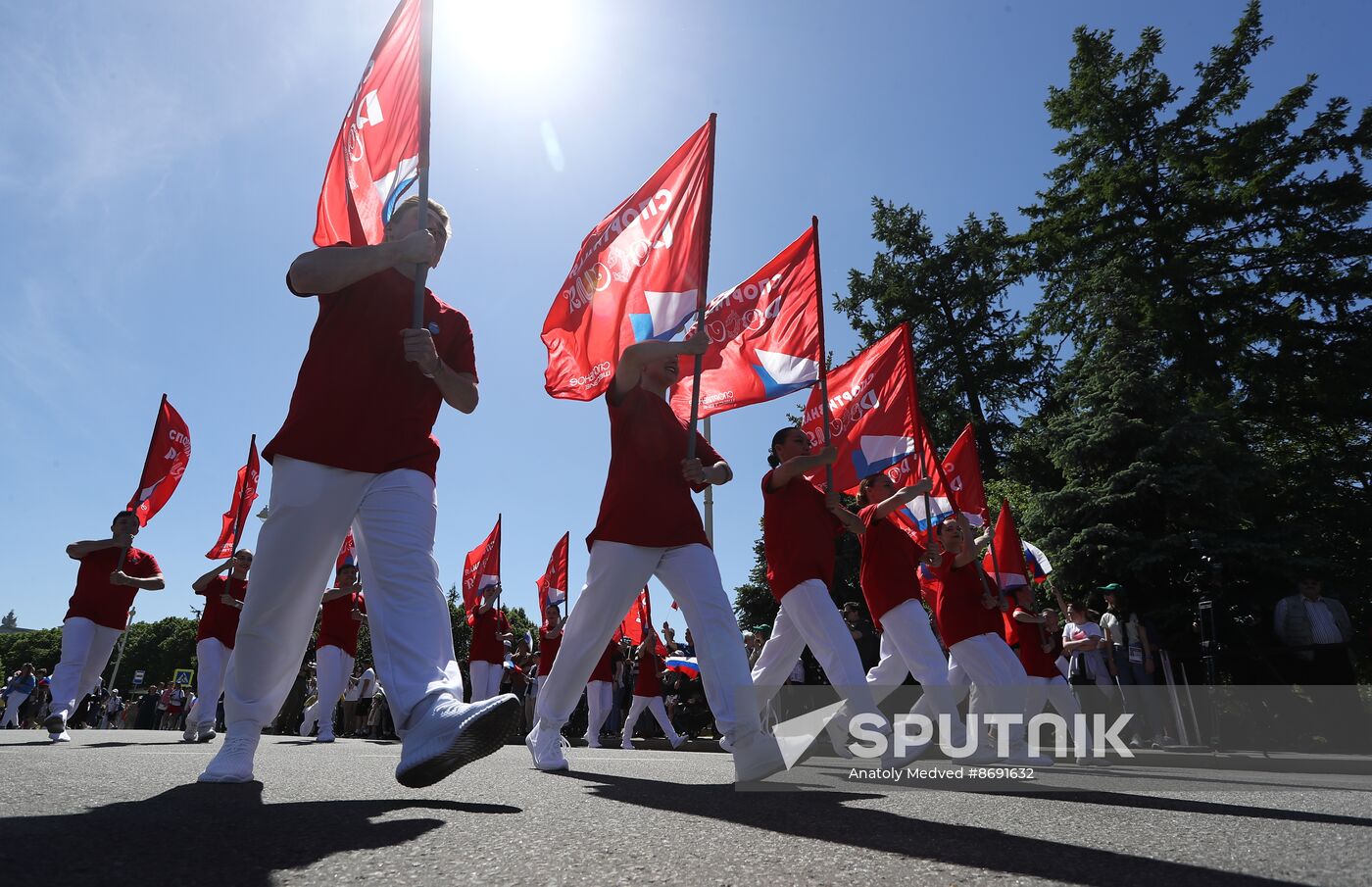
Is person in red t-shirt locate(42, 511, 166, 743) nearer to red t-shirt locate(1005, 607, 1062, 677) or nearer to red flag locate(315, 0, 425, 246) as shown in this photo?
red flag locate(315, 0, 425, 246)

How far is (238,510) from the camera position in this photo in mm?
11219

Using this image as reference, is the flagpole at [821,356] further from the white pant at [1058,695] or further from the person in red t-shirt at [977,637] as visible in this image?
the white pant at [1058,695]

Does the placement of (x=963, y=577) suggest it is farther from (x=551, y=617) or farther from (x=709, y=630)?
(x=551, y=617)

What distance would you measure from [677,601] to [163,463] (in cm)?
733

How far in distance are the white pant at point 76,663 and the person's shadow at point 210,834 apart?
20.8 ft

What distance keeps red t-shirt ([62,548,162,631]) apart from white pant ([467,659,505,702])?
5199mm

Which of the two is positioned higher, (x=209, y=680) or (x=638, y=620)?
(x=638, y=620)

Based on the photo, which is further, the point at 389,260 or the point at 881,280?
the point at 881,280

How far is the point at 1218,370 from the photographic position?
68.9 ft

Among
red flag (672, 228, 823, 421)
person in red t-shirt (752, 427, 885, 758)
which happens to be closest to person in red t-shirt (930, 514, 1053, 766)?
person in red t-shirt (752, 427, 885, 758)

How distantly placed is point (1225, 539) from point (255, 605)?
50.8 ft

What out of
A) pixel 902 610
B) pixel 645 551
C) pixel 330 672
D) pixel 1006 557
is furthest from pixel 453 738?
pixel 330 672

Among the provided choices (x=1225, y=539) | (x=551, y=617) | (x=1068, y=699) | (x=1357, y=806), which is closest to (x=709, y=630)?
(x=1357, y=806)

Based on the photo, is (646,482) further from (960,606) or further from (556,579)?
(556,579)
